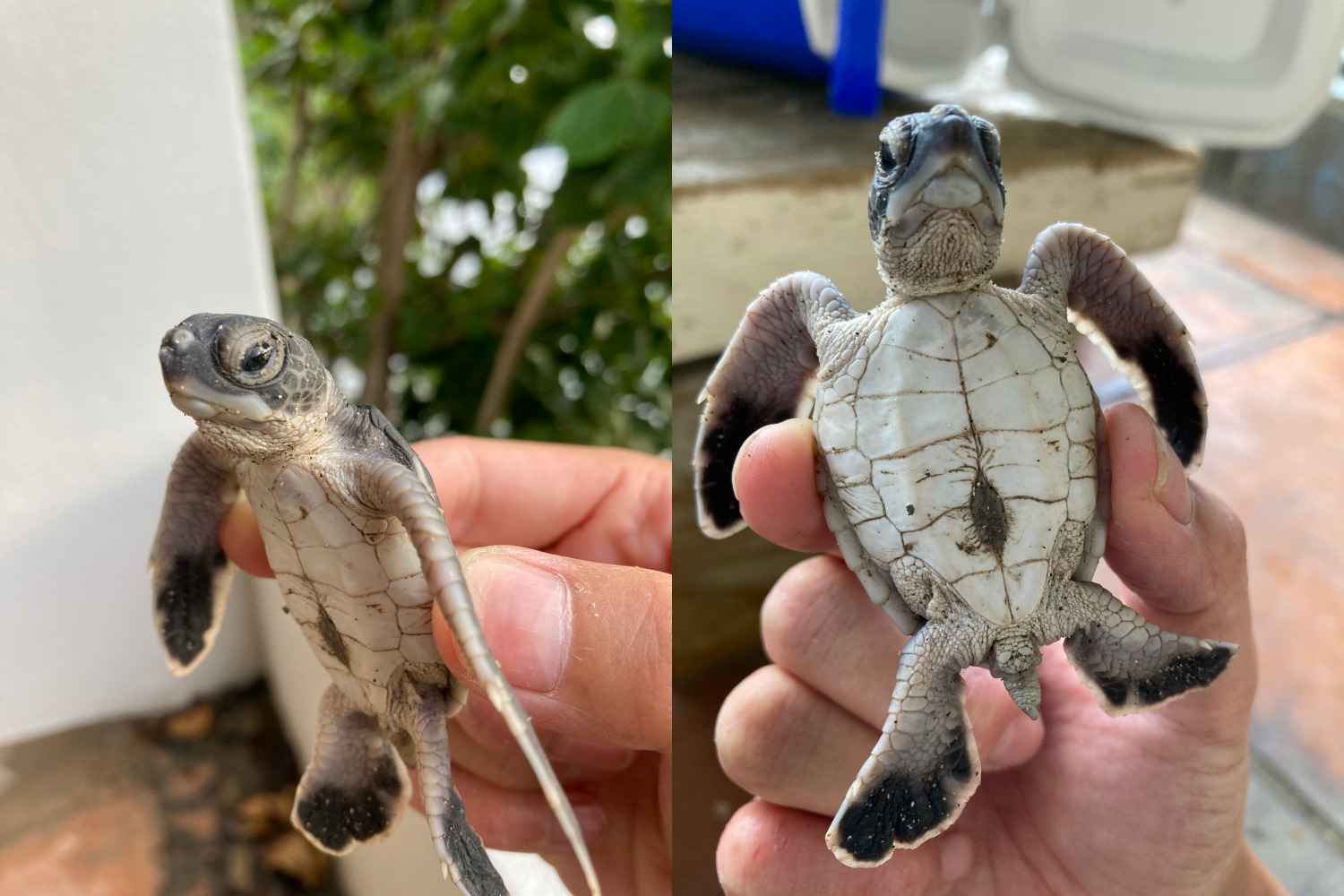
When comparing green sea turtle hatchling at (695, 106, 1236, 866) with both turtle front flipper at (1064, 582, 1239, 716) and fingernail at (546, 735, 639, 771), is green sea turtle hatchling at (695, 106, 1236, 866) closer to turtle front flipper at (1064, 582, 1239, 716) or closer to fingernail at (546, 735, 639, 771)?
turtle front flipper at (1064, 582, 1239, 716)

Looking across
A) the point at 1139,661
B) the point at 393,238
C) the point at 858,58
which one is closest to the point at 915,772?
the point at 1139,661

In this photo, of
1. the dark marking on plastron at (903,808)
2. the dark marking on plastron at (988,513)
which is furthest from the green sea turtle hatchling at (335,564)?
the dark marking on plastron at (988,513)

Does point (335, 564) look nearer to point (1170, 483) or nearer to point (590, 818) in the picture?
point (590, 818)

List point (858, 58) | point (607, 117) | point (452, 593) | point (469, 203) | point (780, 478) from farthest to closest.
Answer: point (469, 203) < point (607, 117) < point (858, 58) < point (780, 478) < point (452, 593)

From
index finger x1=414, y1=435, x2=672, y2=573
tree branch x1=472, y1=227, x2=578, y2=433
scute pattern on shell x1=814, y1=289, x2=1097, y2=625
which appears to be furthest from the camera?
tree branch x1=472, y1=227, x2=578, y2=433

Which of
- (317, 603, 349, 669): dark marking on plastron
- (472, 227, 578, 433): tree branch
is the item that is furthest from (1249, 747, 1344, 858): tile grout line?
(472, 227, 578, 433): tree branch
